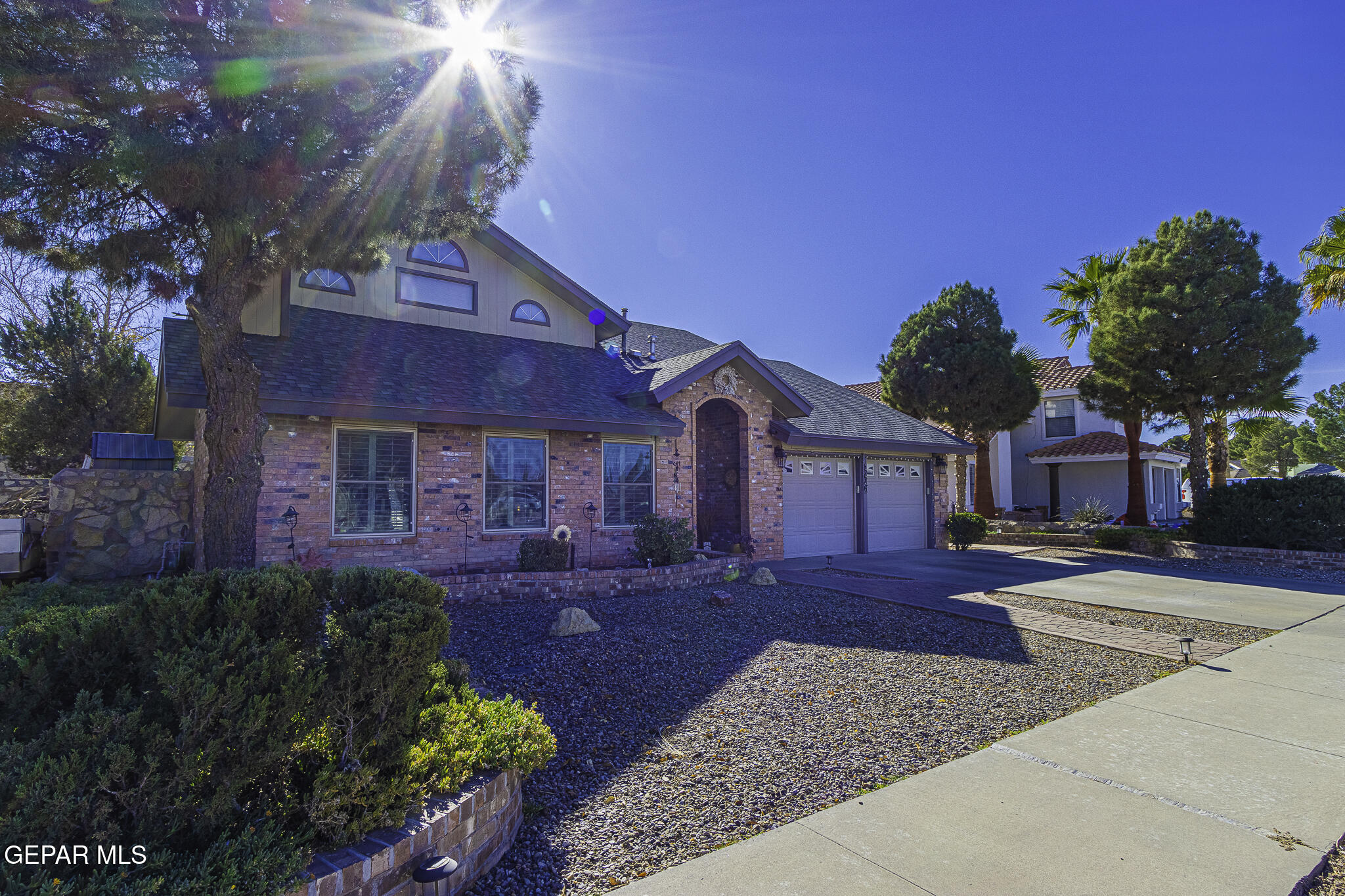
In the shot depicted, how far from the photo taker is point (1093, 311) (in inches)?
789

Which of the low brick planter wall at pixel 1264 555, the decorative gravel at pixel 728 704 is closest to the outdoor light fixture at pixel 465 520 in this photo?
the decorative gravel at pixel 728 704

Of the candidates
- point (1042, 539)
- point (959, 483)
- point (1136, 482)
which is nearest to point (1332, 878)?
point (1042, 539)

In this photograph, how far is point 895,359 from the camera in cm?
2220

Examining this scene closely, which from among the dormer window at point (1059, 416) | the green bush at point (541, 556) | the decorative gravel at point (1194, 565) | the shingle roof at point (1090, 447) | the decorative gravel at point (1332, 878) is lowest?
the decorative gravel at point (1332, 878)

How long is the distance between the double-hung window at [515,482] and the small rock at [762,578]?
3618 mm

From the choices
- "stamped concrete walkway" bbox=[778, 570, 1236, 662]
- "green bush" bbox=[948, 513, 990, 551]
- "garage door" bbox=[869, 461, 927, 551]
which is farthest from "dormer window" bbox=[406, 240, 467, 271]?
"green bush" bbox=[948, 513, 990, 551]

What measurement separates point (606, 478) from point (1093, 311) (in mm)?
16630

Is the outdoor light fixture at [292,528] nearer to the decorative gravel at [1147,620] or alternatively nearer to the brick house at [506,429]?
the brick house at [506,429]

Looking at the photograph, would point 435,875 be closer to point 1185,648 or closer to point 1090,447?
point 1185,648

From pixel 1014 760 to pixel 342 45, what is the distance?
8.54m

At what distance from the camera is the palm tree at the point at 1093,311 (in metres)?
20.0

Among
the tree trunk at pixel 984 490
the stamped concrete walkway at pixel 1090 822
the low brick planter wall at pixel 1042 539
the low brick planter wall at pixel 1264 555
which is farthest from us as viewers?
the tree trunk at pixel 984 490

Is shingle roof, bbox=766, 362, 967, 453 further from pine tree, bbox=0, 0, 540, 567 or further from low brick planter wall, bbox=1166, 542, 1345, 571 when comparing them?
pine tree, bbox=0, 0, 540, 567

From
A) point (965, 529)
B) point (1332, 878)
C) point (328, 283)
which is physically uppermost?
point (328, 283)
